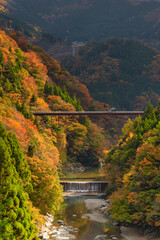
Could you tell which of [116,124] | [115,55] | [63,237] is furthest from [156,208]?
[115,55]

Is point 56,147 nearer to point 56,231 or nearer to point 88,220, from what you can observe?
point 88,220

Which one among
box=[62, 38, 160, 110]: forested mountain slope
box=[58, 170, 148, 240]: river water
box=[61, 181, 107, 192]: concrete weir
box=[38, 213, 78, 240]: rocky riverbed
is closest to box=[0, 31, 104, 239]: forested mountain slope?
box=[38, 213, 78, 240]: rocky riverbed

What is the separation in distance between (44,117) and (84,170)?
54.1 feet

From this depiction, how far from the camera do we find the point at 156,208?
37.2 meters

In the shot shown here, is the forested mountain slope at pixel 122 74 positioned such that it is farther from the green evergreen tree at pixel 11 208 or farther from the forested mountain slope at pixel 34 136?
the green evergreen tree at pixel 11 208

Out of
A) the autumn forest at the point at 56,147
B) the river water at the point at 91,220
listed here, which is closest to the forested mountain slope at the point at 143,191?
the autumn forest at the point at 56,147

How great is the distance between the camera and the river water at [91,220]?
4041 centimetres

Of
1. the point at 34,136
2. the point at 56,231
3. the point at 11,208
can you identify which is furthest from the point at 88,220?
the point at 11,208

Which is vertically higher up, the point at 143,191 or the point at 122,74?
the point at 122,74

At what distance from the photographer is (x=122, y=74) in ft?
641

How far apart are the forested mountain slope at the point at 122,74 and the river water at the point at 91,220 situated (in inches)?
4588

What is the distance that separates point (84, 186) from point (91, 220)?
60.6 feet

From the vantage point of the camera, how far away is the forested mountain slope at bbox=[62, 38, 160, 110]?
180m

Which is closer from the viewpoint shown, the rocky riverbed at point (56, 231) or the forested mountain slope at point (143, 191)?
the forested mountain slope at point (143, 191)
